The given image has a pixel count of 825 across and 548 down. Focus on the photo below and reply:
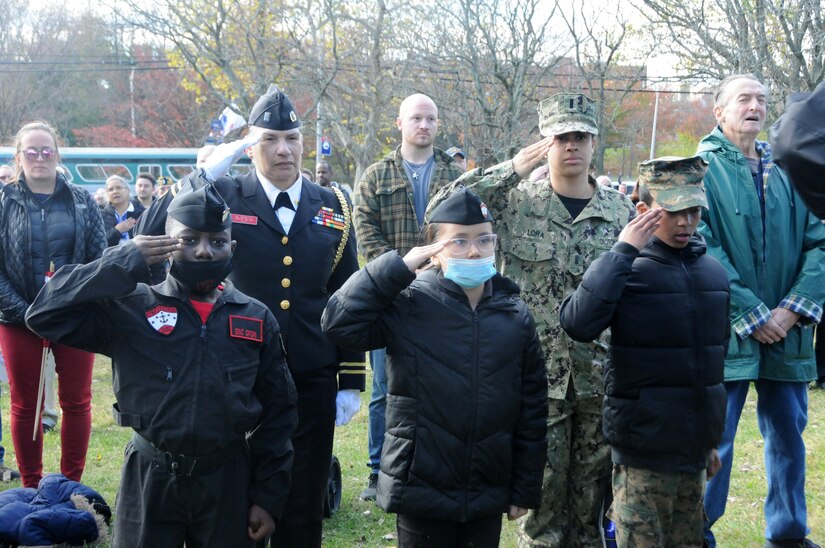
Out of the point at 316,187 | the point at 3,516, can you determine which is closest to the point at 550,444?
the point at 316,187

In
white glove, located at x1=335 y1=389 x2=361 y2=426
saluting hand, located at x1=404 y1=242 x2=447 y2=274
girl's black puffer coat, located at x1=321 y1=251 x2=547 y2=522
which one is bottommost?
white glove, located at x1=335 y1=389 x2=361 y2=426

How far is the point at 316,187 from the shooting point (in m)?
4.38

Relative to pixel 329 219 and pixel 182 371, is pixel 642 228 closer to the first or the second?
pixel 329 219

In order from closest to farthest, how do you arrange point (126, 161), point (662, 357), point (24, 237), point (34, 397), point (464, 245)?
point (464, 245) → point (662, 357) → point (34, 397) → point (24, 237) → point (126, 161)

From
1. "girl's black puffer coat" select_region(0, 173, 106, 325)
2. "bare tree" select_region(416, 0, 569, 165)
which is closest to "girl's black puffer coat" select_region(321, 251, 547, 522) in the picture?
"girl's black puffer coat" select_region(0, 173, 106, 325)

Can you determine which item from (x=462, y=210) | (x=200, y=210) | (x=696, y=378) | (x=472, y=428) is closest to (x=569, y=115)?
(x=462, y=210)

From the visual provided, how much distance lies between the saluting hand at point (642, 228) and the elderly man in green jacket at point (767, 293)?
103cm

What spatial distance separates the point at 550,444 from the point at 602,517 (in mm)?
560

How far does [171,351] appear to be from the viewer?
10.9 ft

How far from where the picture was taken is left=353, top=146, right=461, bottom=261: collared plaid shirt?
18.9 ft

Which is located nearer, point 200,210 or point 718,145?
point 200,210

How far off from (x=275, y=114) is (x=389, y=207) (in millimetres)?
1712

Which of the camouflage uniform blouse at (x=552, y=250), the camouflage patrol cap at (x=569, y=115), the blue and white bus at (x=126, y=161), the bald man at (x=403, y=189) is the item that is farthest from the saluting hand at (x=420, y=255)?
the blue and white bus at (x=126, y=161)

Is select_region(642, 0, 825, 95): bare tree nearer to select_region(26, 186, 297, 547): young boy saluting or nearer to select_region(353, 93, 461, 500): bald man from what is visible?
select_region(353, 93, 461, 500): bald man
